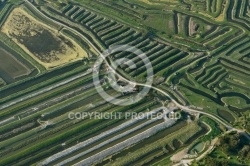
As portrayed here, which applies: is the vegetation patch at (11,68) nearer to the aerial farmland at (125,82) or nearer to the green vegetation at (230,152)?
the aerial farmland at (125,82)

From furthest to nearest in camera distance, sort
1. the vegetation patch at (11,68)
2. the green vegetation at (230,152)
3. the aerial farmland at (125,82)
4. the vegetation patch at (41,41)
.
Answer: the vegetation patch at (41,41) < the vegetation patch at (11,68) < the aerial farmland at (125,82) < the green vegetation at (230,152)

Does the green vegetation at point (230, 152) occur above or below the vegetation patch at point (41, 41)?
below

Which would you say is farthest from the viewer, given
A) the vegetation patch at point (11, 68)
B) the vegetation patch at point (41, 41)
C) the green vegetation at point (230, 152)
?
the vegetation patch at point (41, 41)

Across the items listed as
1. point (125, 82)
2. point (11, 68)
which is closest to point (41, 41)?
point (11, 68)

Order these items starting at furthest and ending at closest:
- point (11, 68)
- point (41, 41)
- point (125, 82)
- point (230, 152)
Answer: point (41, 41)
point (11, 68)
point (125, 82)
point (230, 152)

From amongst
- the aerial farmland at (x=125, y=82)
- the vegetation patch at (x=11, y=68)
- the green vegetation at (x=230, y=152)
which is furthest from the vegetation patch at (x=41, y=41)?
the green vegetation at (x=230, y=152)

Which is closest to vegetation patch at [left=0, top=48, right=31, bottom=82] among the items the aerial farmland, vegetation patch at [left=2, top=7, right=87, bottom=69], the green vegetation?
the aerial farmland

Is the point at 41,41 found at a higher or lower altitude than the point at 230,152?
higher

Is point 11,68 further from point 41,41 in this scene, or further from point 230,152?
point 230,152

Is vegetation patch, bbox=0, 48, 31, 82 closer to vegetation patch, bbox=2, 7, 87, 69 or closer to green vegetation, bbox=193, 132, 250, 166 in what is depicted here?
vegetation patch, bbox=2, 7, 87, 69

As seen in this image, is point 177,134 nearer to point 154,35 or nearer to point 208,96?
point 208,96
